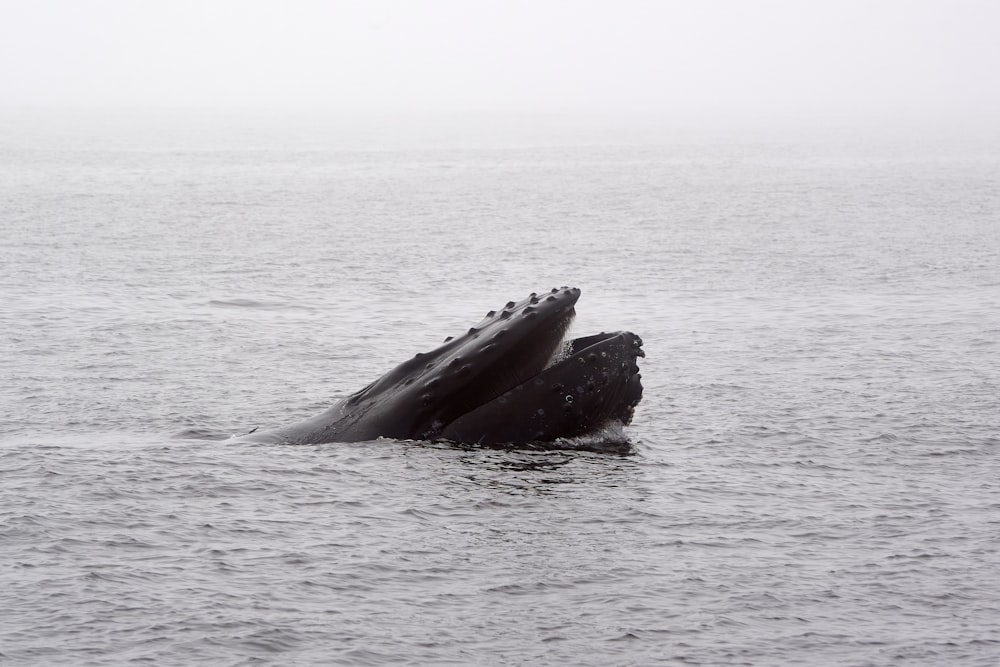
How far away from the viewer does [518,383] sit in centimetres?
1180

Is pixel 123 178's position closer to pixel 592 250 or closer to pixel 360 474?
pixel 592 250

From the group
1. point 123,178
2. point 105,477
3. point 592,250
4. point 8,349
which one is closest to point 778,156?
point 123,178

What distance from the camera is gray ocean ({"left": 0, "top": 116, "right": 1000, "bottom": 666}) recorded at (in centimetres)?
879

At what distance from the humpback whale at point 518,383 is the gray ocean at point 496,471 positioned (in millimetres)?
276

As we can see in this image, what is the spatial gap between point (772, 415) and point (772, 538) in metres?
4.39

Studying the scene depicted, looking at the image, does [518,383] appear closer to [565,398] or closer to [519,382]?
[519,382]

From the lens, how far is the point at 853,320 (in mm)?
20969

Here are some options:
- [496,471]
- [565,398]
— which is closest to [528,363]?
[565,398]

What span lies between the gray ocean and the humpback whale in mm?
276

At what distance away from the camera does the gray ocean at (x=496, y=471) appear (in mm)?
8789

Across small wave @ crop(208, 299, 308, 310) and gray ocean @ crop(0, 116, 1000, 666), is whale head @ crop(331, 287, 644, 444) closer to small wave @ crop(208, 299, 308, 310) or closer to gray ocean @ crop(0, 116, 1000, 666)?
gray ocean @ crop(0, 116, 1000, 666)

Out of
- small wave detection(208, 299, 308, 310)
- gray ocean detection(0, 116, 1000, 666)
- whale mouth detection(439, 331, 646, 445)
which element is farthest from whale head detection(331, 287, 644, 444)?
small wave detection(208, 299, 308, 310)

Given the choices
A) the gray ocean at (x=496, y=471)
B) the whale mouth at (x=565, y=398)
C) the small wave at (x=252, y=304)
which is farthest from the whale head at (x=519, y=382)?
the small wave at (x=252, y=304)

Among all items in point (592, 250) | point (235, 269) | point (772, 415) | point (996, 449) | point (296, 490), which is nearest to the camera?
point (296, 490)
